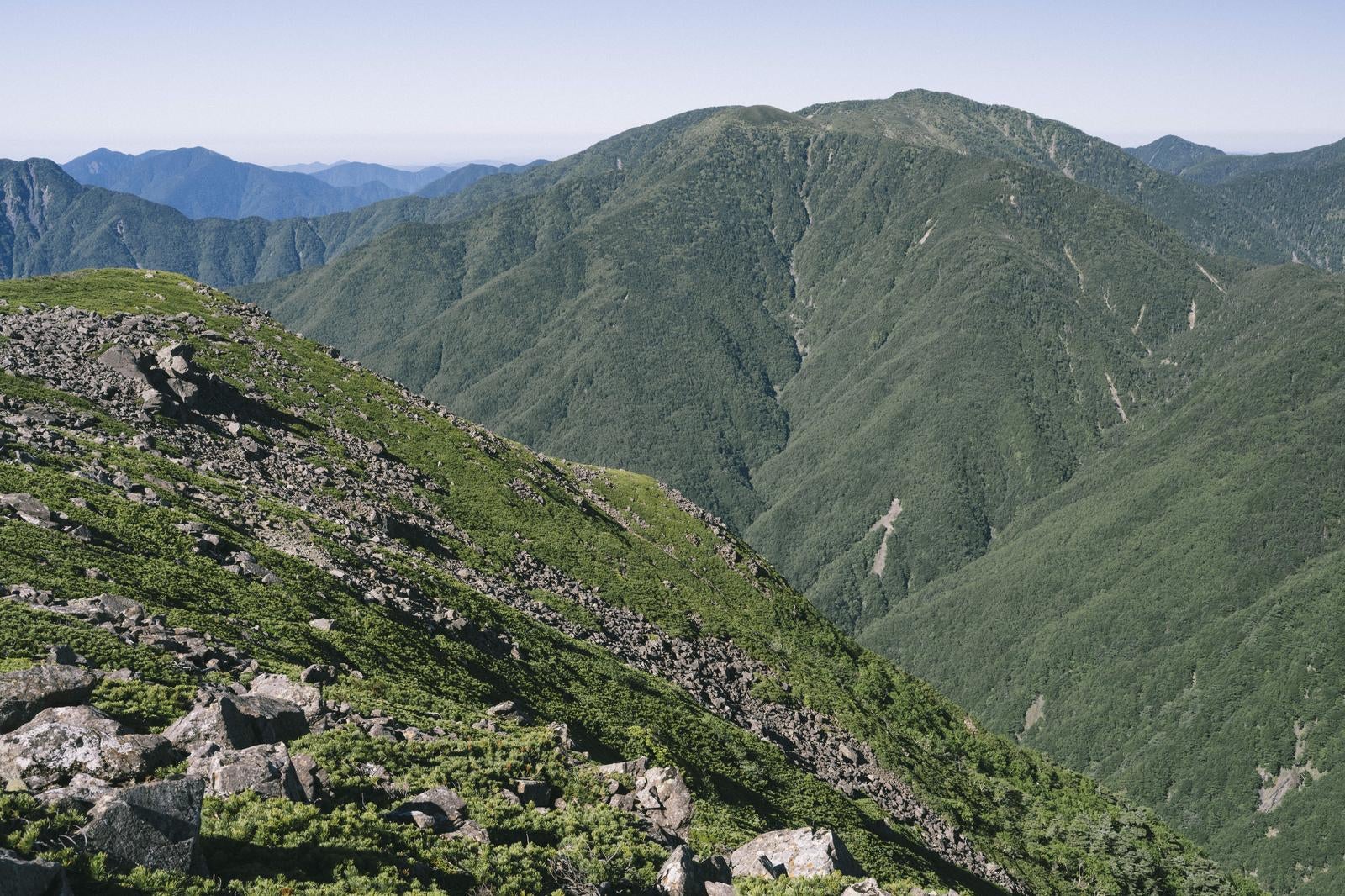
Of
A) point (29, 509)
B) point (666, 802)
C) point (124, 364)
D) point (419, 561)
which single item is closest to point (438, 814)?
point (666, 802)

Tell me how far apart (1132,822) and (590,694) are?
5357 cm

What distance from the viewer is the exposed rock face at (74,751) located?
15.5 m

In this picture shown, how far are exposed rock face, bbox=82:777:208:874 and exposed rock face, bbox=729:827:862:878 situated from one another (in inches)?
589

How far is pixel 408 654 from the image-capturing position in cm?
3550

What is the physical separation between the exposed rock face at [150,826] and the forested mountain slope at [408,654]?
3.1 inches

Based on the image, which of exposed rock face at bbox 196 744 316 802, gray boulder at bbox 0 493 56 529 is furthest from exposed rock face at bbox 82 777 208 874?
Result: gray boulder at bbox 0 493 56 529

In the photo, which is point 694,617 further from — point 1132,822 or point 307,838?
point 307,838

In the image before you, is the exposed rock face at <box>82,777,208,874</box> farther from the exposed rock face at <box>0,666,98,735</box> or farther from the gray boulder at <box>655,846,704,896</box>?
the gray boulder at <box>655,846,704,896</box>

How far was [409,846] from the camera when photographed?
18.6 meters

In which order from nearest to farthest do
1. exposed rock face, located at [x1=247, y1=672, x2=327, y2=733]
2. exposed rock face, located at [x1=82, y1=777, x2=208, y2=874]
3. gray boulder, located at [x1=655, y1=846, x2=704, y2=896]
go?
exposed rock face, located at [x1=82, y1=777, x2=208, y2=874] < gray boulder, located at [x1=655, y1=846, x2=704, y2=896] < exposed rock face, located at [x1=247, y1=672, x2=327, y2=733]

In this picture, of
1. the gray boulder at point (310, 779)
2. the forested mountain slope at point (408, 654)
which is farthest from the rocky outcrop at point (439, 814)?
the gray boulder at point (310, 779)

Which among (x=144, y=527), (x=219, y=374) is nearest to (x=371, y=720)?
(x=144, y=527)

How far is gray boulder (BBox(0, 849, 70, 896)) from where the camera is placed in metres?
11.4

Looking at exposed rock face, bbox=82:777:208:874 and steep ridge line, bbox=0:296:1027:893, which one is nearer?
exposed rock face, bbox=82:777:208:874
